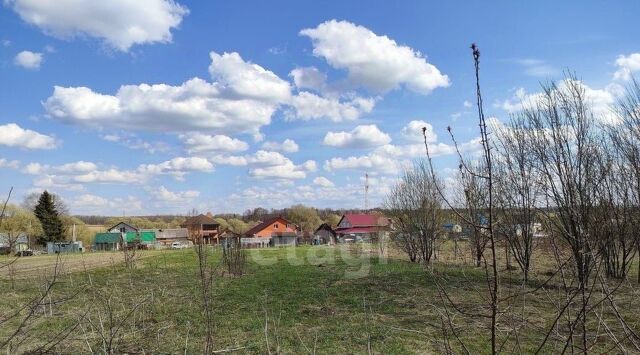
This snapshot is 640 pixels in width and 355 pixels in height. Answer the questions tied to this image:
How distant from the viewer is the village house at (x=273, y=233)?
208 ft

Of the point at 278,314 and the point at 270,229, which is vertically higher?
the point at 270,229

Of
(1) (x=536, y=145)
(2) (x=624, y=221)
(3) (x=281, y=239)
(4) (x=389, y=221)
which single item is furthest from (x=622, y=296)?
(3) (x=281, y=239)

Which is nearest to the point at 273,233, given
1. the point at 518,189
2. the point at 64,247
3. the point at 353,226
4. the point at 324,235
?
the point at 324,235

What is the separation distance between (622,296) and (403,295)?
16.7 ft

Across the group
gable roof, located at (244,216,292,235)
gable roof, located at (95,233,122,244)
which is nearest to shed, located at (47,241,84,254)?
gable roof, located at (95,233,122,244)

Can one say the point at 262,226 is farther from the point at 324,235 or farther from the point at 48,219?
the point at 48,219

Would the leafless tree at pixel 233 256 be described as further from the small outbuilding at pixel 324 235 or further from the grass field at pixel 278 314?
the small outbuilding at pixel 324 235

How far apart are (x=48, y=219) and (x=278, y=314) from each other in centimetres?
4957

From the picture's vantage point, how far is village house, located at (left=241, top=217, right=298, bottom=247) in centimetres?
6334

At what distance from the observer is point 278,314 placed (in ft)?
30.9

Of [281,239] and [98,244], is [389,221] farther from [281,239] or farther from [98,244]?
[98,244]

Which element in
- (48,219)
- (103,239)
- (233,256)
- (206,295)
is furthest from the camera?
(103,239)

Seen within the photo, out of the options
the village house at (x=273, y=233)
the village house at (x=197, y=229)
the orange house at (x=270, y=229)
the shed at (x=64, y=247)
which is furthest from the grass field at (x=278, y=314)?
the orange house at (x=270, y=229)

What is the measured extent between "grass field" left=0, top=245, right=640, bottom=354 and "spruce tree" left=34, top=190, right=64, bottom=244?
3726 cm
